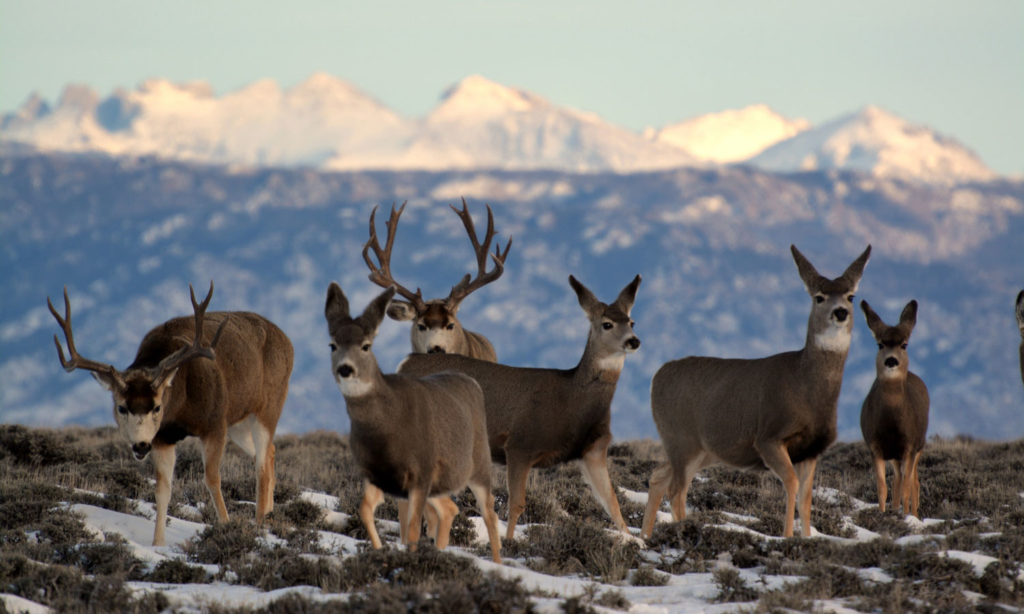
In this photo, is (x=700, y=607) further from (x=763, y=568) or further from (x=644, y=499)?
(x=644, y=499)

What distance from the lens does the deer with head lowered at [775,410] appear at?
1229cm

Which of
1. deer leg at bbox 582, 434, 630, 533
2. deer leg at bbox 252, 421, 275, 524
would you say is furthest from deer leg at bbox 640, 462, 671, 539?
deer leg at bbox 252, 421, 275, 524

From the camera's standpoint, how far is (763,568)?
35.0 feet

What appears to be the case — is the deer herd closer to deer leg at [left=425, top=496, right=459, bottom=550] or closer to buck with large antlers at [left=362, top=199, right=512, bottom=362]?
deer leg at [left=425, top=496, right=459, bottom=550]

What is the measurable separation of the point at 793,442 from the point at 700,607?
11.1ft

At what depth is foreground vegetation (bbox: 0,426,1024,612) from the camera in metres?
9.04

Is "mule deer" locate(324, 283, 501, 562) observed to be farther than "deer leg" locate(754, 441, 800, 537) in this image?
No

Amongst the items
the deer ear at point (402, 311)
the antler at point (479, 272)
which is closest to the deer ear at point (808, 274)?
the antler at point (479, 272)

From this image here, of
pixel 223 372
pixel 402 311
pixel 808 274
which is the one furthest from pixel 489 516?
pixel 402 311

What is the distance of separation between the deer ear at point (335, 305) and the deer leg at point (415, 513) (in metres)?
1.34

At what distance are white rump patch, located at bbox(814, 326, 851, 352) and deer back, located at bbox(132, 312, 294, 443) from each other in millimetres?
5103

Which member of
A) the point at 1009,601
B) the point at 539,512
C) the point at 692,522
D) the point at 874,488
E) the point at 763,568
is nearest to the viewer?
the point at 1009,601

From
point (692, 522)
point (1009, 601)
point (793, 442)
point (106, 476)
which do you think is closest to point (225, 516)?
point (106, 476)

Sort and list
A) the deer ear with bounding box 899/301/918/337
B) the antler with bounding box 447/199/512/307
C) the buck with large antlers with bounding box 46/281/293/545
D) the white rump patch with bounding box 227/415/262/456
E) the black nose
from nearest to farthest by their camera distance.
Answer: the black nose < the buck with large antlers with bounding box 46/281/293/545 < the white rump patch with bounding box 227/415/262/456 < the deer ear with bounding box 899/301/918/337 < the antler with bounding box 447/199/512/307
